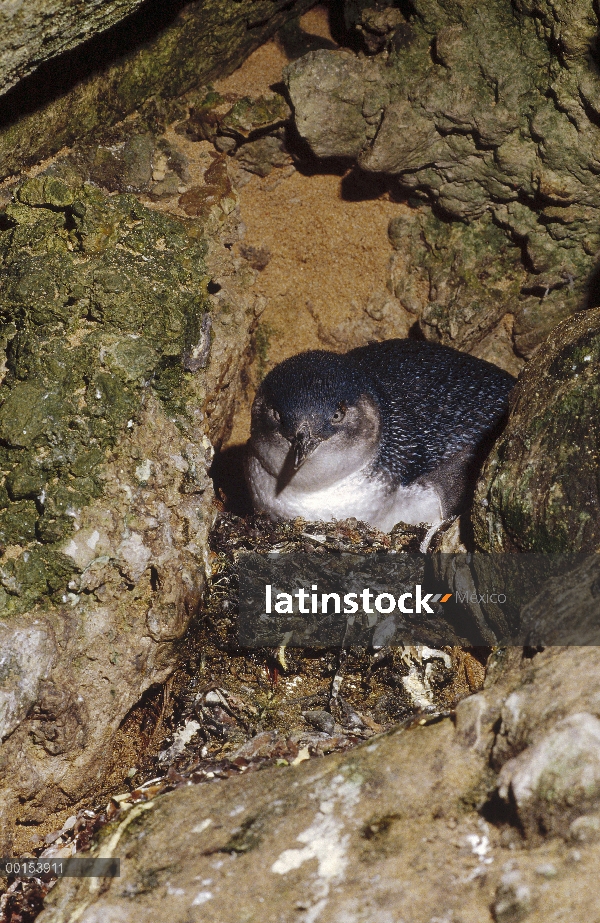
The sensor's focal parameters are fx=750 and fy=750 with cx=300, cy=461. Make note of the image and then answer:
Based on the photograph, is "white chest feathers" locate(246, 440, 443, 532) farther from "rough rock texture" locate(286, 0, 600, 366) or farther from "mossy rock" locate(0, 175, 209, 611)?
"rough rock texture" locate(286, 0, 600, 366)

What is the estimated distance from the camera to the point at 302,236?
20.9 feet

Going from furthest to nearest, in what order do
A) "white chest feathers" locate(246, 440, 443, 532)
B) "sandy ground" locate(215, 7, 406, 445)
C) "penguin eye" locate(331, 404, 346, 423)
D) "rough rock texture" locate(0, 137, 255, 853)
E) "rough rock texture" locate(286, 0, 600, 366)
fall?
1. "sandy ground" locate(215, 7, 406, 445)
2. "rough rock texture" locate(286, 0, 600, 366)
3. "white chest feathers" locate(246, 440, 443, 532)
4. "penguin eye" locate(331, 404, 346, 423)
5. "rough rock texture" locate(0, 137, 255, 853)

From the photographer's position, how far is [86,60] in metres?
4.65

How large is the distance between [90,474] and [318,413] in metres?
1.52

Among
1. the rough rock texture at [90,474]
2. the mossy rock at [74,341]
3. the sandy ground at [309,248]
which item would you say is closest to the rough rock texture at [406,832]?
the rough rock texture at [90,474]

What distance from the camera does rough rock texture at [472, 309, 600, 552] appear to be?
3180 millimetres

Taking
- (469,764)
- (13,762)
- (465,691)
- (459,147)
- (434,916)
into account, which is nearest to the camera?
(434,916)

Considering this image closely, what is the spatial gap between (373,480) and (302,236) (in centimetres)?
247

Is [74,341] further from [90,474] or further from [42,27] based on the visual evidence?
[42,27]

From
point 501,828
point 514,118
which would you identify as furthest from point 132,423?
point 514,118

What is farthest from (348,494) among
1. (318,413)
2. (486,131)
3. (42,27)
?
(42,27)

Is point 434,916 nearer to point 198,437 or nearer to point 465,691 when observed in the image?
point 465,691

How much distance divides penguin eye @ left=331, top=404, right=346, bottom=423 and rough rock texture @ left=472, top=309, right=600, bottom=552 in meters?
1.25

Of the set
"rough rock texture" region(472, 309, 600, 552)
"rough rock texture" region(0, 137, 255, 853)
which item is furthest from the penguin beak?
"rough rock texture" region(472, 309, 600, 552)
